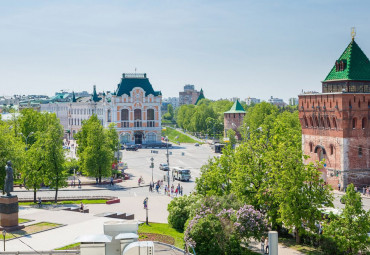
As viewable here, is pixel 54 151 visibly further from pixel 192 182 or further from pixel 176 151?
pixel 176 151

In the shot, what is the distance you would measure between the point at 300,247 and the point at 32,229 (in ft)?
60.2

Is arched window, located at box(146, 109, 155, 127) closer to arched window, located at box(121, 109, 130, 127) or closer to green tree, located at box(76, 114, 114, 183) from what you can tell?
arched window, located at box(121, 109, 130, 127)

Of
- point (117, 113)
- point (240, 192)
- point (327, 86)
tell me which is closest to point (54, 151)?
point (240, 192)

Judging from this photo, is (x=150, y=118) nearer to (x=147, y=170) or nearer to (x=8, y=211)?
(x=147, y=170)

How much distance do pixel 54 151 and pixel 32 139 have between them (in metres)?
23.2

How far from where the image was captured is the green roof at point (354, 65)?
2078 inches

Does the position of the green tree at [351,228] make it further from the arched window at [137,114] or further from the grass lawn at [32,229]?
the arched window at [137,114]

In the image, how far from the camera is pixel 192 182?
60500mm

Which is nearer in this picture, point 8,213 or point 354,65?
point 8,213

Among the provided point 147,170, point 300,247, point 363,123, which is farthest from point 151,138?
point 300,247

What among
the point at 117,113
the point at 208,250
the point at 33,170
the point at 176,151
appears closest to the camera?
the point at 208,250

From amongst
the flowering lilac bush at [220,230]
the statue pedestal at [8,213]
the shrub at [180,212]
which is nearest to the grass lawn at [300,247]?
the flowering lilac bush at [220,230]

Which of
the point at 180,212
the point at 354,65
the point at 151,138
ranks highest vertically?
the point at 354,65

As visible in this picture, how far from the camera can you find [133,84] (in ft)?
375
